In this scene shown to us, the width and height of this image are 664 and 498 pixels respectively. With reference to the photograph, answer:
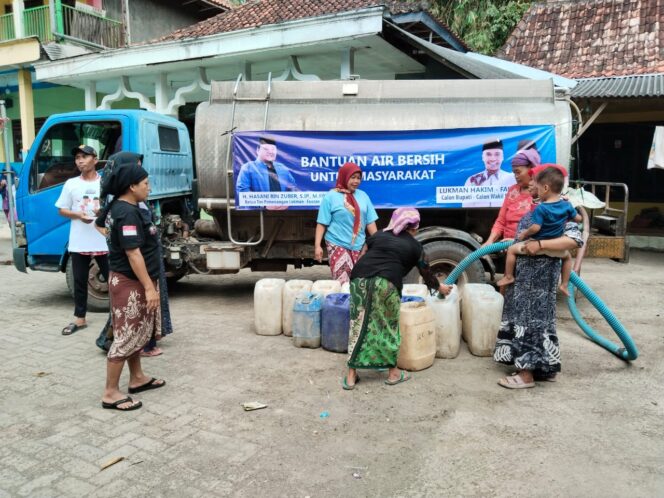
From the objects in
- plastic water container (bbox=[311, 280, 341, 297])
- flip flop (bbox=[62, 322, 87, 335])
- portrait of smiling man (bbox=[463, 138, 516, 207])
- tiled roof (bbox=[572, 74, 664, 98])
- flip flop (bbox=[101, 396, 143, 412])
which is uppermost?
tiled roof (bbox=[572, 74, 664, 98])

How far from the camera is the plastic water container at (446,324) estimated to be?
4.59 meters

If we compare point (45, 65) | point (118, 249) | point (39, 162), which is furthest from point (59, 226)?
point (45, 65)

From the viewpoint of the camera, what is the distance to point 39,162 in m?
6.29

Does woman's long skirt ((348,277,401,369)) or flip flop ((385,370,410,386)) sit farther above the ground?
woman's long skirt ((348,277,401,369))

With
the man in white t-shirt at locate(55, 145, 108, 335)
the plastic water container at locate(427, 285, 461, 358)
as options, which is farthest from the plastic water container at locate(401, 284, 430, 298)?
the man in white t-shirt at locate(55, 145, 108, 335)

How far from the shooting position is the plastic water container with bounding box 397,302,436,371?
14.0 ft

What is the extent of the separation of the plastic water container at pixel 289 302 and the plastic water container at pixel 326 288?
8cm

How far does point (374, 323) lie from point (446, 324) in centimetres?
98

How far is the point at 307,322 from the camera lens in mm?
4922

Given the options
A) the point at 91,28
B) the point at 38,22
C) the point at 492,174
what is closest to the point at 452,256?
the point at 492,174

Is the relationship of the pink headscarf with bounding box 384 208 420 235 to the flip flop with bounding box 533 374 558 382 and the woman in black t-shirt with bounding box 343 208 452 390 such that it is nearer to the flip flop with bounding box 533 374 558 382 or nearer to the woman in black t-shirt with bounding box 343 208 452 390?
the woman in black t-shirt with bounding box 343 208 452 390

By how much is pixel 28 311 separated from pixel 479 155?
5.58 m

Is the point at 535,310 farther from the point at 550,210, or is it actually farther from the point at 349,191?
the point at 349,191

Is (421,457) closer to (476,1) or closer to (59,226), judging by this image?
(59,226)
